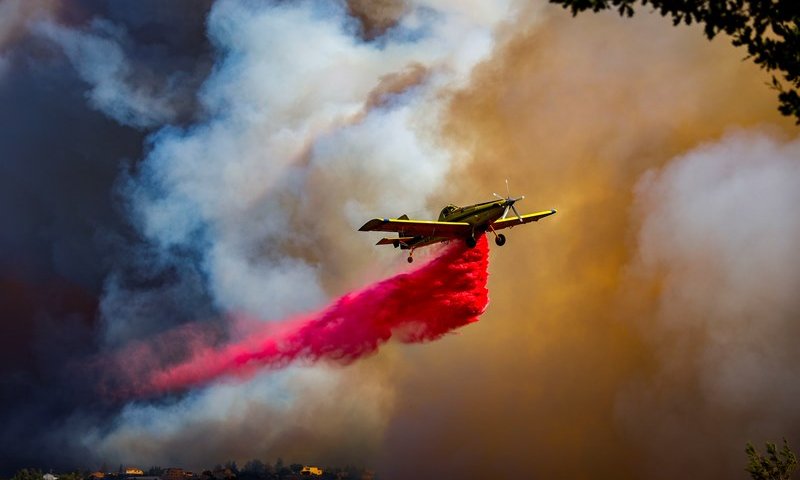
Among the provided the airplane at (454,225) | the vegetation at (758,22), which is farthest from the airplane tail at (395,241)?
the vegetation at (758,22)

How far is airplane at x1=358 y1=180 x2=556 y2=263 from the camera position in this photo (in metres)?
80.1

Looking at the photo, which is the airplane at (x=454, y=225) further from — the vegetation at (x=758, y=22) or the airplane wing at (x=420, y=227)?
the vegetation at (x=758, y=22)

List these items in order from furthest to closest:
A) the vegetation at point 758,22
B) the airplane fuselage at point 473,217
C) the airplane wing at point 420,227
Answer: the airplane fuselage at point 473,217 → the airplane wing at point 420,227 → the vegetation at point 758,22

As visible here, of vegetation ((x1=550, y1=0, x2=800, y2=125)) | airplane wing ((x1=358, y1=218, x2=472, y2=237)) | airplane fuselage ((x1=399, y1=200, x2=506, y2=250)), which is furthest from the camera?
airplane fuselage ((x1=399, y1=200, x2=506, y2=250))

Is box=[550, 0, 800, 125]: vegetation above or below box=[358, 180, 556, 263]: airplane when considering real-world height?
below

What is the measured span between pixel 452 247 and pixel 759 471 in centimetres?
4388

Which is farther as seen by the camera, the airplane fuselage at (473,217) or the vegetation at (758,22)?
the airplane fuselage at (473,217)

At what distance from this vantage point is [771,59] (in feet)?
94.3

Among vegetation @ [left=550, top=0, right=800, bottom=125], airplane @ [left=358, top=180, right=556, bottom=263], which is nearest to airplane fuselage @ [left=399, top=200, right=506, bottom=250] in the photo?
airplane @ [left=358, top=180, right=556, bottom=263]

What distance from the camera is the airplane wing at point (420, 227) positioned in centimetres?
7689

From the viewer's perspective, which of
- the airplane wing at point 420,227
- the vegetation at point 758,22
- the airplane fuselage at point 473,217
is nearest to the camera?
the vegetation at point 758,22

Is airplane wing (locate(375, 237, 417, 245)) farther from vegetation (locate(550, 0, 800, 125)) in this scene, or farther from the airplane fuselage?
vegetation (locate(550, 0, 800, 125))

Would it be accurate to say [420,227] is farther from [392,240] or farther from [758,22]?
[758,22]

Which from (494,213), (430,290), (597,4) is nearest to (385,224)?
(494,213)
